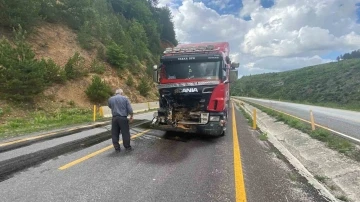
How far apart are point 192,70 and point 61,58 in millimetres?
17577

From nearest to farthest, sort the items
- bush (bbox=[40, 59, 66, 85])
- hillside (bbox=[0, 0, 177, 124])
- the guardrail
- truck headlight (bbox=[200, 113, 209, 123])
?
truck headlight (bbox=[200, 113, 209, 123]) < hillside (bbox=[0, 0, 177, 124]) < the guardrail < bush (bbox=[40, 59, 66, 85])

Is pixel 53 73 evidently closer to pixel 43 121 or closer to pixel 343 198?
pixel 43 121

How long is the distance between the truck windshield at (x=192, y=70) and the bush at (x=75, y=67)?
14.9m

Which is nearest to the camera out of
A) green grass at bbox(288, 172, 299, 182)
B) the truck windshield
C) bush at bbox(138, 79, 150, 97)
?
green grass at bbox(288, 172, 299, 182)

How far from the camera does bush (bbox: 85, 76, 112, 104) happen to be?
22.0 m

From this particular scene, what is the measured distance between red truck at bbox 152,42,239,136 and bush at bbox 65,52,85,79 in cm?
1455

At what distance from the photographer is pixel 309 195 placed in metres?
4.31

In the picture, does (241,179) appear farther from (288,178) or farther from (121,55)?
(121,55)

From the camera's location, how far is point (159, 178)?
491 centimetres

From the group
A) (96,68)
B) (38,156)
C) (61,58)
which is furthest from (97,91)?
(38,156)

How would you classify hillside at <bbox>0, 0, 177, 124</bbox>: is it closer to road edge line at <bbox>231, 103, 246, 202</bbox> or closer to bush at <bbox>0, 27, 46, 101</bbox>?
bush at <bbox>0, 27, 46, 101</bbox>

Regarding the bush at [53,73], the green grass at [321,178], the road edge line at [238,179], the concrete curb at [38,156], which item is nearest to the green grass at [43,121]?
the bush at [53,73]

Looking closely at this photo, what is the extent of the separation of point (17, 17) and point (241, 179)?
21.9 m

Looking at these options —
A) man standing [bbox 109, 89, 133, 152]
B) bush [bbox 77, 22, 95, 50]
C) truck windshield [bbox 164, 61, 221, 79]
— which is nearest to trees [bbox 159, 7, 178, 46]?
bush [bbox 77, 22, 95, 50]
